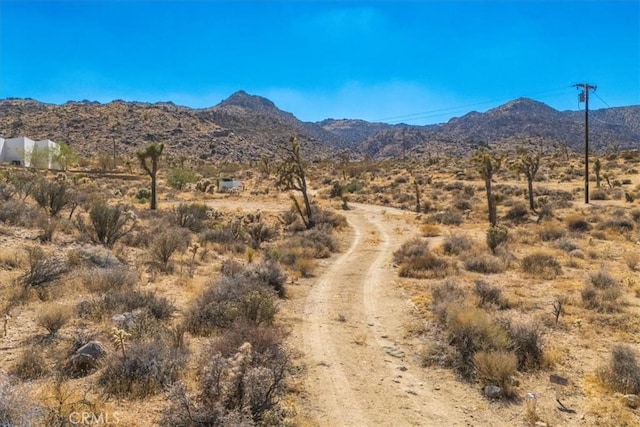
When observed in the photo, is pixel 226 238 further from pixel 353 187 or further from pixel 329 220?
pixel 353 187

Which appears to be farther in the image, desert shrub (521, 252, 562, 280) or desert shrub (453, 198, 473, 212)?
desert shrub (453, 198, 473, 212)

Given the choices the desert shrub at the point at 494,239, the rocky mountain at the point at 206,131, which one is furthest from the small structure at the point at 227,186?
the rocky mountain at the point at 206,131

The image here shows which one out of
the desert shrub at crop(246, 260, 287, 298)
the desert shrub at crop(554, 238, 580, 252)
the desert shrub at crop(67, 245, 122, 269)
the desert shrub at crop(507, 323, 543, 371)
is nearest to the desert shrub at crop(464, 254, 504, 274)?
the desert shrub at crop(554, 238, 580, 252)

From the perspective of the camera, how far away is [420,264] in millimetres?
15742

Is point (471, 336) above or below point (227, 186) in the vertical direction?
below

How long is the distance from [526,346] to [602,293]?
4.76m

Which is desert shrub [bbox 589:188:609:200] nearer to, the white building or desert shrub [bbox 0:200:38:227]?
desert shrub [bbox 0:200:38:227]

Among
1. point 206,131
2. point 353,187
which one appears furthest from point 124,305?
point 206,131

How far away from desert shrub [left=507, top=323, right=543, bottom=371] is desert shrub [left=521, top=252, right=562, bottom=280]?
6.43m

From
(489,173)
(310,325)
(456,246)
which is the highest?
(489,173)

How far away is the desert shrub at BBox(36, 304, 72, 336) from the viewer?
8.11 m

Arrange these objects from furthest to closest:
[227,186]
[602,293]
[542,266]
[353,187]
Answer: [353,187]
[227,186]
[542,266]
[602,293]

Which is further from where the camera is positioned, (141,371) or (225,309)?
(225,309)

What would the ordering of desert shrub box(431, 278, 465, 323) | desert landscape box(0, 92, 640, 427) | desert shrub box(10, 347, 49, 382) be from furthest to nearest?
desert shrub box(431, 278, 465, 323) → desert shrub box(10, 347, 49, 382) → desert landscape box(0, 92, 640, 427)
